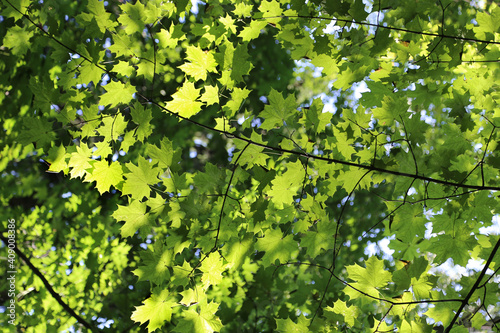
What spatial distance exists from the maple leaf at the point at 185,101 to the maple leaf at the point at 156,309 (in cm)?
73

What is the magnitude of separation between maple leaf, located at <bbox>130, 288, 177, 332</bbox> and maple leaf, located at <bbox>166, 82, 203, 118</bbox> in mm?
727

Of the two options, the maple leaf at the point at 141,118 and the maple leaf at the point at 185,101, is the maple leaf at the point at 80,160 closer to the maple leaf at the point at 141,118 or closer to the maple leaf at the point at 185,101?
the maple leaf at the point at 141,118

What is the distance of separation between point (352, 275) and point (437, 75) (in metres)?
1.08

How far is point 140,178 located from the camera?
1.30 meters

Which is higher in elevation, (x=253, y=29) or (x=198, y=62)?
(x=253, y=29)

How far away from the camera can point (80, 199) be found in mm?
4020

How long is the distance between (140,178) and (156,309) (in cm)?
53

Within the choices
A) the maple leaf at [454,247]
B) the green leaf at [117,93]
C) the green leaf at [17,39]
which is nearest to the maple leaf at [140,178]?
the green leaf at [117,93]

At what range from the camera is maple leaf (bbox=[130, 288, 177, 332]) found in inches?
52.6

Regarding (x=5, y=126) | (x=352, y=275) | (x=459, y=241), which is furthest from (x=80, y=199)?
(x=459, y=241)

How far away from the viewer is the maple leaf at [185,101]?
1.37 m

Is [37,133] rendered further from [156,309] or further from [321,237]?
[321,237]

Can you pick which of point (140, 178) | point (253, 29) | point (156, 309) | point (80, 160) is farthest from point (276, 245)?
point (253, 29)

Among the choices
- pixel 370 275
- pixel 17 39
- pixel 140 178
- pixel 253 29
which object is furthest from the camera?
pixel 17 39
